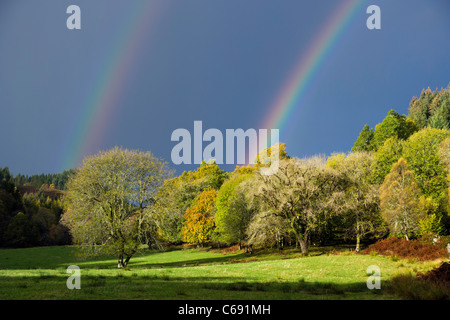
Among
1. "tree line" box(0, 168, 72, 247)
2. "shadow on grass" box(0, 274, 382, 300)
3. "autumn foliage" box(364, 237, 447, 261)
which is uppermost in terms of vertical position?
"shadow on grass" box(0, 274, 382, 300)

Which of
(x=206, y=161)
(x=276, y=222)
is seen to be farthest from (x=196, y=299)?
(x=206, y=161)

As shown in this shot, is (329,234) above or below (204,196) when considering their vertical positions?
below

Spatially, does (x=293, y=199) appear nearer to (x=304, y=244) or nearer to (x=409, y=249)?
(x=304, y=244)

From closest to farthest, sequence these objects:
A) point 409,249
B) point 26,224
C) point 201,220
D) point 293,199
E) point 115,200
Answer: point 409,249, point 115,200, point 293,199, point 201,220, point 26,224

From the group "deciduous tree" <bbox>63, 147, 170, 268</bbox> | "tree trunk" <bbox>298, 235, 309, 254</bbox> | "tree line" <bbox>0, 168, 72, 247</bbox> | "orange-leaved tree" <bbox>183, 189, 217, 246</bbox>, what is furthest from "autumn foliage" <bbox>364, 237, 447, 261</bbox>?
"tree line" <bbox>0, 168, 72, 247</bbox>

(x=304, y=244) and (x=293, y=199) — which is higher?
(x=293, y=199)

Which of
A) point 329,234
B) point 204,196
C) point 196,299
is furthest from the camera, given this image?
point 204,196

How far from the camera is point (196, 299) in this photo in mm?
11914

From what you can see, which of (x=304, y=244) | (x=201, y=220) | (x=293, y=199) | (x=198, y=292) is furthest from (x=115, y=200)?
(x=201, y=220)

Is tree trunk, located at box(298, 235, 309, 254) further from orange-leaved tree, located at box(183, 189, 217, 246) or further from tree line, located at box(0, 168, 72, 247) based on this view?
tree line, located at box(0, 168, 72, 247)

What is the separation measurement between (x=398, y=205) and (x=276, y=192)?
17.2m

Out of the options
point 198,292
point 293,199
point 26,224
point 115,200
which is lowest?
point 26,224

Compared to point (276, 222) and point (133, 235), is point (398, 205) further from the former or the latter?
point (133, 235)

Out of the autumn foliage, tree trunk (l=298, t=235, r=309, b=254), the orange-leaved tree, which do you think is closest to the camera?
the autumn foliage
